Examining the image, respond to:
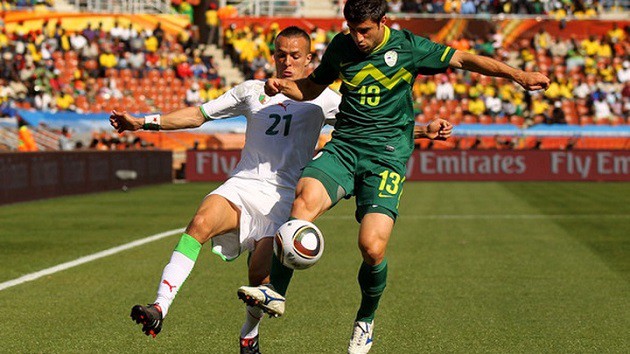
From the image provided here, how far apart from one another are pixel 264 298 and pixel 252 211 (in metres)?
1.07

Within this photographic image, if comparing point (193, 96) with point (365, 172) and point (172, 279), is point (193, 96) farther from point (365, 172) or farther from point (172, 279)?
point (172, 279)

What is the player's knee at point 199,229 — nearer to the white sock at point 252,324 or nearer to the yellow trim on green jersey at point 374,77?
the white sock at point 252,324

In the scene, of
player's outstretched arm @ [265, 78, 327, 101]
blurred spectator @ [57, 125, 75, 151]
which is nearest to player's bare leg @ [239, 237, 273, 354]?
player's outstretched arm @ [265, 78, 327, 101]

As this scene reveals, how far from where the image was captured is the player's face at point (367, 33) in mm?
7148

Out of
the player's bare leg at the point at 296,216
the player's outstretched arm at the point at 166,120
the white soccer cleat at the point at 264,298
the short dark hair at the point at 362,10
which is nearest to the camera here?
the white soccer cleat at the point at 264,298

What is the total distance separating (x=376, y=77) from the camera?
7.34m

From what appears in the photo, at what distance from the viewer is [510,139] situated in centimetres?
3900

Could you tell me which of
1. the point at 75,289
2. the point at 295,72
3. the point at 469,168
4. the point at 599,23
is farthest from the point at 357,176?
the point at 599,23

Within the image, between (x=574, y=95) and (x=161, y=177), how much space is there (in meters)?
16.0

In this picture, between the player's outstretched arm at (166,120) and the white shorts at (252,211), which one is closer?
the player's outstretched arm at (166,120)

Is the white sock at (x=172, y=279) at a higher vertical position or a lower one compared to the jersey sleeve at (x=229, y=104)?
lower

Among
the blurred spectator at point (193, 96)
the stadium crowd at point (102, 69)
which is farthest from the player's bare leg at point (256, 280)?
the blurred spectator at point (193, 96)

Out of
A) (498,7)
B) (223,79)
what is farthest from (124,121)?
(498,7)

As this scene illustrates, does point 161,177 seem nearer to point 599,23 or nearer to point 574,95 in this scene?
point 574,95
